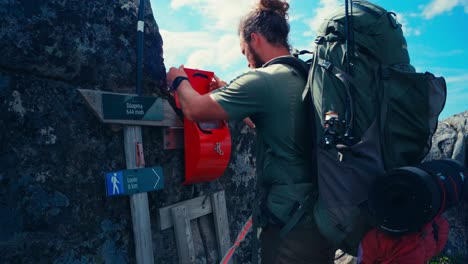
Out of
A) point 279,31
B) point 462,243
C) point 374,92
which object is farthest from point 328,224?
point 462,243

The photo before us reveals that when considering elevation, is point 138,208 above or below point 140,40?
below

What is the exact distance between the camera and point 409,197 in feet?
8.18

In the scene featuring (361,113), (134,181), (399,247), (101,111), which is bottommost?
(399,247)

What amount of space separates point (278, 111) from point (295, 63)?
1.51 ft

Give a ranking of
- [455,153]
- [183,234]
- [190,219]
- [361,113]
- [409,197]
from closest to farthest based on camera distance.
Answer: [409,197] < [361,113] < [183,234] < [190,219] < [455,153]

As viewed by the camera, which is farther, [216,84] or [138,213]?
[216,84]

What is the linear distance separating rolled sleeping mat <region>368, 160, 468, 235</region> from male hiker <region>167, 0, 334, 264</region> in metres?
0.58

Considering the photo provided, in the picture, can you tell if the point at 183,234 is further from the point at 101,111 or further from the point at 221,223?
the point at 101,111

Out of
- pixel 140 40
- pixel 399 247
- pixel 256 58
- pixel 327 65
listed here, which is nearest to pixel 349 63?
pixel 327 65

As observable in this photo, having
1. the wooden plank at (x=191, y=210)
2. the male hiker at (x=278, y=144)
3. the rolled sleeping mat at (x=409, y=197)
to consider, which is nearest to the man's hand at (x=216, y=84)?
the male hiker at (x=278, y=144)

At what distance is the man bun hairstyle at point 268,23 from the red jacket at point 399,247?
184 cm

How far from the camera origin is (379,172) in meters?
2.68

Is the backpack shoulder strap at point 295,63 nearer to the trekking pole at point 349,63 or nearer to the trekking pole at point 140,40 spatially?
the trekking pole at point 349,63

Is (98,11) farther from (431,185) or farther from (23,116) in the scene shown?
(431,185)
